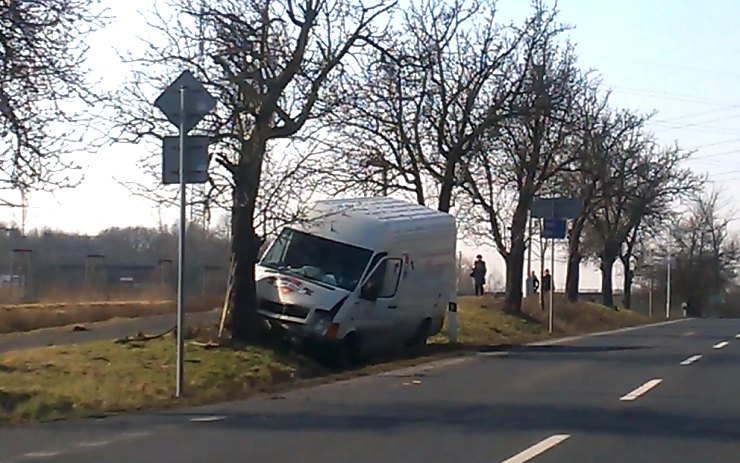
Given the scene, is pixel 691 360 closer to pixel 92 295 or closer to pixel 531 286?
pixel 531 286

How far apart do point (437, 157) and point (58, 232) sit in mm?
37627

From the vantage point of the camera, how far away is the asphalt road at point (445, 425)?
1188cm

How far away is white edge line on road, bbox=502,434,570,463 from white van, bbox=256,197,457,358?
37.5 ft

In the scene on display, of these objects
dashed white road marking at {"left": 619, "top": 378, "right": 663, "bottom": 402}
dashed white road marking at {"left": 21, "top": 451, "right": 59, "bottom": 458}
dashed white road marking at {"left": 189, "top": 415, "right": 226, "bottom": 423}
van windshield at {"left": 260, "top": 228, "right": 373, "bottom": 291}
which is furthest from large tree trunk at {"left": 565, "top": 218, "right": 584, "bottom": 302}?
dashed white road marking at {"left": 21, "top": 451, "right": 59, "bottom": 458}

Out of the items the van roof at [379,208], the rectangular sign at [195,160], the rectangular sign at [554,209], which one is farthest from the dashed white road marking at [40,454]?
the rectangular sign at [554,209]

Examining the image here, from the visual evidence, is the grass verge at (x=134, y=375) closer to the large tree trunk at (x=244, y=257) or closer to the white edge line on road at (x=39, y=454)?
the large tree trunk at (x=244, y=257)

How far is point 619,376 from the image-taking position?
20875 millimetres

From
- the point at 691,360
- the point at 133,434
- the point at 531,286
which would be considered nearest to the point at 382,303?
the point at 691,360

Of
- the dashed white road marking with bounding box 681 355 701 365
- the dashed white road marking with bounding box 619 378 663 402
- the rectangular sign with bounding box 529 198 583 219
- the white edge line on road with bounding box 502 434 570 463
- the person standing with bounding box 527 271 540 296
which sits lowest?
the white edge line on road with bounding box 502 434 570 463

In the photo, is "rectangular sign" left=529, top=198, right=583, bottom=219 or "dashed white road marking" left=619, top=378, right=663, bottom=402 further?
"rectangular sign" left=529, top=198, right=583, bottom=219

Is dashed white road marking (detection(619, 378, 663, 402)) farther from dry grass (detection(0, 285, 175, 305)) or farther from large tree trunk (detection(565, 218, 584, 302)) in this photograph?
Answer: large tree trunk (detection(565, 218, 584, 302))

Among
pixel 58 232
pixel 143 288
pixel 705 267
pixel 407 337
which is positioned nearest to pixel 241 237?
pixel 407 337

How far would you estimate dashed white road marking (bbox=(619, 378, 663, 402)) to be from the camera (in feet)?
56.7

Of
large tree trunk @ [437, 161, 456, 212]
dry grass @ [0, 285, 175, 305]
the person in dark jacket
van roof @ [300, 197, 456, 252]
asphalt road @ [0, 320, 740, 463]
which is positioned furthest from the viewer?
the person in dark jacket
